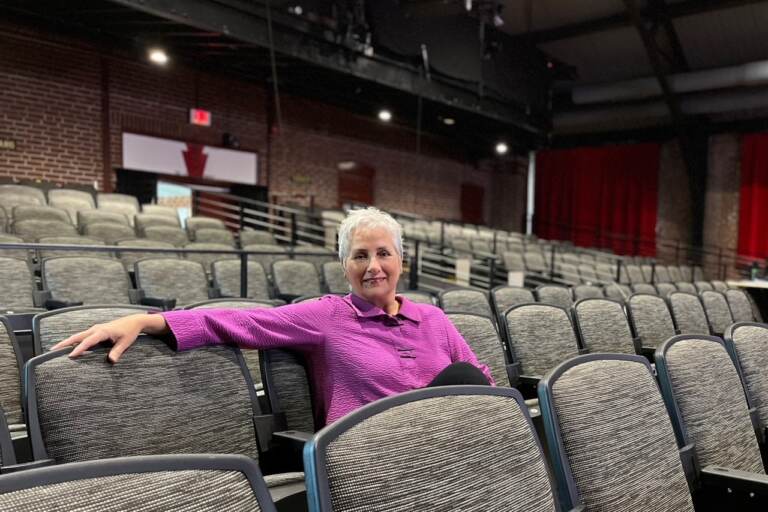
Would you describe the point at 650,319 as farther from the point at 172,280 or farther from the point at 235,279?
the point at 172,280

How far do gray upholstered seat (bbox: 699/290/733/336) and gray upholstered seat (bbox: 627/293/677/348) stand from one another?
774 mm

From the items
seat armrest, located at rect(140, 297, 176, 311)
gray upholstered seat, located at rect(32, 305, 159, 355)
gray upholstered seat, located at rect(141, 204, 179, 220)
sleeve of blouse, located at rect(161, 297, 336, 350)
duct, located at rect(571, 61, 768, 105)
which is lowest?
seat armrest, located at rect(140, 297, 176, 311)

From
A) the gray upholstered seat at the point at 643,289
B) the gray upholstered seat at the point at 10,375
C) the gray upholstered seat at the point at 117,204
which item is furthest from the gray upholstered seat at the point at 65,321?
the gray upholstered seat at the point at 117,204

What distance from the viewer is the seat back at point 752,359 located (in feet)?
6.21

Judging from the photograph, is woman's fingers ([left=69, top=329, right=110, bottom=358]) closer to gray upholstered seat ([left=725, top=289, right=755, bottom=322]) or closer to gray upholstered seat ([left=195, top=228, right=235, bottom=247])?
gray upholstered seat ([left=195, top=228, right=235, bottom=247])

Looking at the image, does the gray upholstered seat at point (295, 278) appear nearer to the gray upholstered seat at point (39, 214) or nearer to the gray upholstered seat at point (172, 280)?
the gray upholstered seat at point (172, 280)

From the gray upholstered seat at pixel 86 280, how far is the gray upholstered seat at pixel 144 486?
2.75m

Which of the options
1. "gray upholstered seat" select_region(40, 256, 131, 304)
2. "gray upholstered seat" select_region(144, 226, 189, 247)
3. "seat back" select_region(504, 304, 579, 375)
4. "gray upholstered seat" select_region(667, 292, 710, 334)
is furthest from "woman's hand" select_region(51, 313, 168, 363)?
"gray upholstered seat" select_region(144, 226, 189, 247)

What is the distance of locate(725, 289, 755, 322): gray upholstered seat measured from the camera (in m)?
4.68

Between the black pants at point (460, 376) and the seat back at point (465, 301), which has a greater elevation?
the black pants at point (460, 376)

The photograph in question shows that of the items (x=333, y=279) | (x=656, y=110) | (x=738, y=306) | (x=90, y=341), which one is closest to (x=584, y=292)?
(x=738, y=306)

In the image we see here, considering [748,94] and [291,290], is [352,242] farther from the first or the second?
[748,94]

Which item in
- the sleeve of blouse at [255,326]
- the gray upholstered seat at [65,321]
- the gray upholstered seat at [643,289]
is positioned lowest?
the gray upholstered seat at [643,289]

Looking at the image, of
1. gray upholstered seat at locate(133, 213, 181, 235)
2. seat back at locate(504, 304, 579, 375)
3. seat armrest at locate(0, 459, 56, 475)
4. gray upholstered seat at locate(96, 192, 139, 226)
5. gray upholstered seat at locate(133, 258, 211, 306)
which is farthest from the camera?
gray upholstered seat at locate(96, 192, 139, 226)
